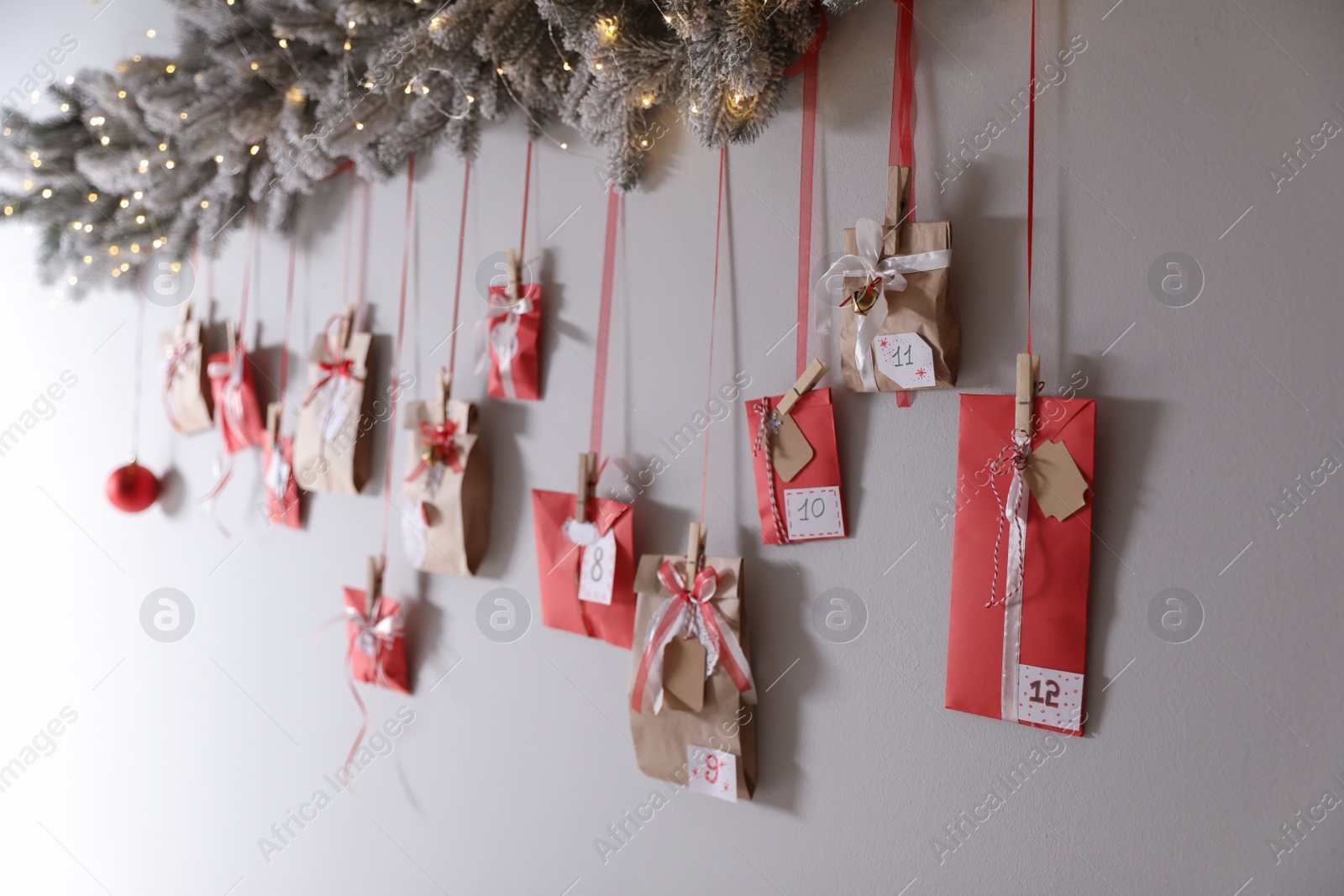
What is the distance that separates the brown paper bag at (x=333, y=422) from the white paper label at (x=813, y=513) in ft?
3.13

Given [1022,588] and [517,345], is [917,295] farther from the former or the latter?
[517,345]

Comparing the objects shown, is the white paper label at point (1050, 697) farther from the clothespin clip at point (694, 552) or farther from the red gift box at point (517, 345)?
the red gift box at point (517, 345)

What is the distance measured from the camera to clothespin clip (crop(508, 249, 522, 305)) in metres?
1.46

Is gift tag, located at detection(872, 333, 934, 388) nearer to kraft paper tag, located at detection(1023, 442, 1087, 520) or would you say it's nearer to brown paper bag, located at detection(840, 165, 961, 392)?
brown paper bag, located at detection(840, 165, 961, 392)

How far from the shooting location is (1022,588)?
0.99 meters

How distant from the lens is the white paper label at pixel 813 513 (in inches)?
45.0

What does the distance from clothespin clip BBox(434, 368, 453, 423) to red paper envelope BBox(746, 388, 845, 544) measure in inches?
25.1

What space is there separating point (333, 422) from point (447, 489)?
1.24 ft

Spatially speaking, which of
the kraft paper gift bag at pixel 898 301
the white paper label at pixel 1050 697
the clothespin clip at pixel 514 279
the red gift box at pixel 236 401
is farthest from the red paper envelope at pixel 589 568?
the red gift box at pixel 236 401

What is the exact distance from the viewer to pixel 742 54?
3.41ft

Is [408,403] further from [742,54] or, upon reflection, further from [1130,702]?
[1130,702]

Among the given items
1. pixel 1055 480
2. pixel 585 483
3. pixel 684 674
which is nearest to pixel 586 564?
pixel 585 483

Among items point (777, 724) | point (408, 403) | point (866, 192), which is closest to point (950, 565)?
point (777, 724)

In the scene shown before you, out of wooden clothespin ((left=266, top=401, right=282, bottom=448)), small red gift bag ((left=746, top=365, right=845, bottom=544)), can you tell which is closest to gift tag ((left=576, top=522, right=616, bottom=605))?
small red gift bag ((left=746, top=365, right=845, bottom=544))
